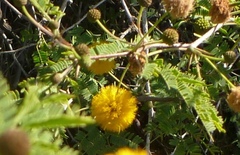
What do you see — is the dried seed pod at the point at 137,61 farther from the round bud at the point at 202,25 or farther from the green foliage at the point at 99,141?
the round bud at the point at 202,25

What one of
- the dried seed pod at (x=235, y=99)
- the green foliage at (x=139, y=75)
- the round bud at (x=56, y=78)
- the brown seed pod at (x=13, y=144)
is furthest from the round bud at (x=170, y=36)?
the brown seed pod at (x=13, y=144)

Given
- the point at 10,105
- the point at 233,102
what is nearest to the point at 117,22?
the point at 233,102

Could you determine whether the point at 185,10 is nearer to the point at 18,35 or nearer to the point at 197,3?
the point at 197,3

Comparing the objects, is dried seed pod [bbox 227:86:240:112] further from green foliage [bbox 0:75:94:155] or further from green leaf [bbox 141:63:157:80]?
green foliage [bbox 0:75:94:155]

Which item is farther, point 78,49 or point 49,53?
point 49,53

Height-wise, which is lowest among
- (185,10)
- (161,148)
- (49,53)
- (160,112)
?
(161,148)

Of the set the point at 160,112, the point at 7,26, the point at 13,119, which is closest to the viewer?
the point at 13,119

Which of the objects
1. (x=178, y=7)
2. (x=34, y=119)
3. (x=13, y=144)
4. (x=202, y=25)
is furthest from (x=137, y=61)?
(x=13, y=144)

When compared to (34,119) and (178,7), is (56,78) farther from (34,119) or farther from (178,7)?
(34,119)
